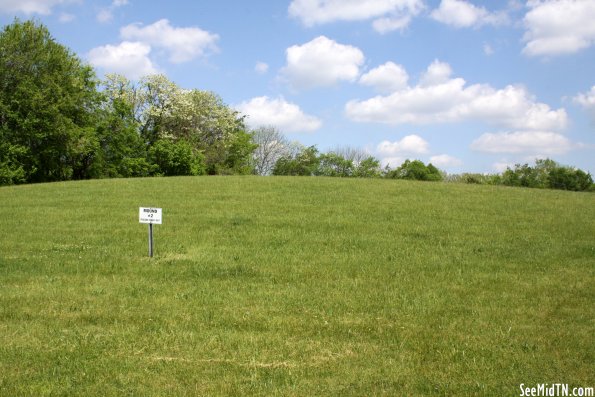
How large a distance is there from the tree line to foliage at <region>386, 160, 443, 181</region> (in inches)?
561

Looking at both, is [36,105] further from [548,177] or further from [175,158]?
[548,177]

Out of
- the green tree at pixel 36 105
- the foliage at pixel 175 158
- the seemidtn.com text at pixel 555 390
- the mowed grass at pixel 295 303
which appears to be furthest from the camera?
the foliage at pixel 175 158

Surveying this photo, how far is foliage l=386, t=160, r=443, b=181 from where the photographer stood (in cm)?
10444

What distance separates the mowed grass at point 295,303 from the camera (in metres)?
6.86

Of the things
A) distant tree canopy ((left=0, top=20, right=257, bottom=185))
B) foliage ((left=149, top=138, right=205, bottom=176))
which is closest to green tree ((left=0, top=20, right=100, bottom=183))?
distant tree canopy ((left=0, top=20, right=257, bottom=185))

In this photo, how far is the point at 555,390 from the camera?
251 inches

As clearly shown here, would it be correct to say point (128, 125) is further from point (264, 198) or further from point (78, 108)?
point (264, 198)

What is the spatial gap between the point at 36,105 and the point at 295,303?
4391cm

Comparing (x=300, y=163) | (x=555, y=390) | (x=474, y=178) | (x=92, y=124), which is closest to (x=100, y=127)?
(x=92, y=124)

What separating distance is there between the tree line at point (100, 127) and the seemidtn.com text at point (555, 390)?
48063mm

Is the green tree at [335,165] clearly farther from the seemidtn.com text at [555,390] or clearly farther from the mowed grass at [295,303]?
the seemidtn.com text at [555,390]

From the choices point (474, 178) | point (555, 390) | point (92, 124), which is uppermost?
point (92, 124)

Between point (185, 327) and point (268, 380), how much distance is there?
8.25 ft

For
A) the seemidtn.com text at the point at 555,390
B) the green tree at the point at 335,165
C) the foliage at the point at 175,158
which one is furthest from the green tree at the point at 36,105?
the green tree at the point at 335,165
